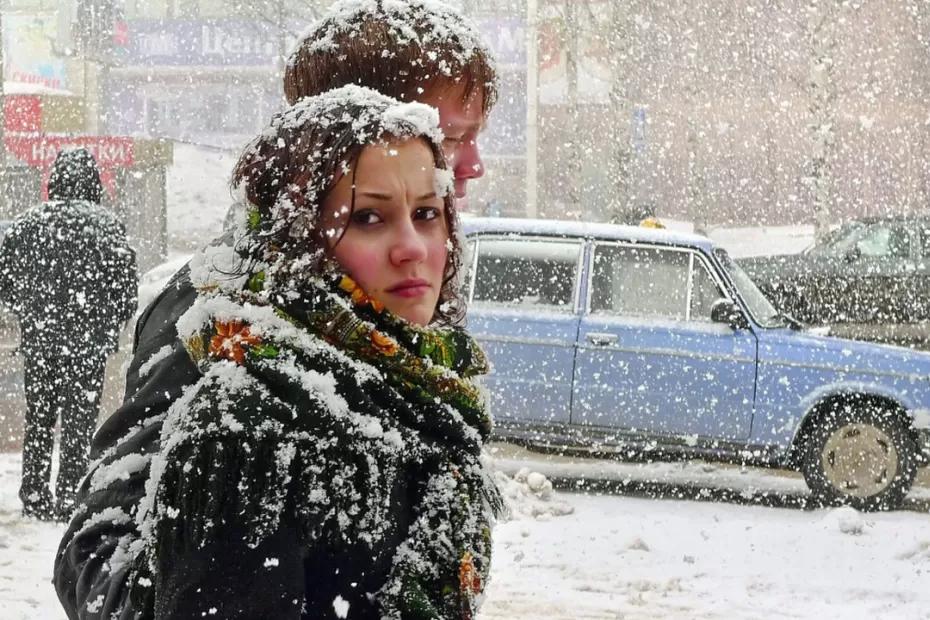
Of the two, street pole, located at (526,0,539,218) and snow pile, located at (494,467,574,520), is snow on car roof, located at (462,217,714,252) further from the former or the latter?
street pole, located at (526,0,539,218)

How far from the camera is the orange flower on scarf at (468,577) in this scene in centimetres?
146

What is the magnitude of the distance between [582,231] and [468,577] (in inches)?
273

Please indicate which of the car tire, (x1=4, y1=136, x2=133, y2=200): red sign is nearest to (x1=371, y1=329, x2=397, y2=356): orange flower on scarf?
the car tire

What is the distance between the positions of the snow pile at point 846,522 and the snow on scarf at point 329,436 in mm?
6291

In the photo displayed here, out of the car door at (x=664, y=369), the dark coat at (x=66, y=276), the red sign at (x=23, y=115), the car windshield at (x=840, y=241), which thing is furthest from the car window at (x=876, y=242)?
the red sign at (x=23, y=115)

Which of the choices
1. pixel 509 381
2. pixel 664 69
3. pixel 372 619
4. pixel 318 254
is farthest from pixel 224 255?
pixel 664 69

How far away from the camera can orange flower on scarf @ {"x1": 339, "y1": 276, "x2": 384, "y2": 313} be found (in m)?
1.46

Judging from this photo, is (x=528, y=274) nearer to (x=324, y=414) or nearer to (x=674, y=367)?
(x=674, y=367)

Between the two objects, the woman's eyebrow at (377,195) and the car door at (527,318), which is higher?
the woman's eyebrow at (377,195)

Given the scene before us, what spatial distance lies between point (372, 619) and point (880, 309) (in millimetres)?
15342

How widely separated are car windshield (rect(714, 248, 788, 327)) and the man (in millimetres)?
6375

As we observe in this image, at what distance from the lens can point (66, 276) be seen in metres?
6.80

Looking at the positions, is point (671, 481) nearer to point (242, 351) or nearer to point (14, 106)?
point (242, 351)

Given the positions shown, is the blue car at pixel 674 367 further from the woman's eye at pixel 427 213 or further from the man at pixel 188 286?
Result: the woman's eye at pixel 427 213
